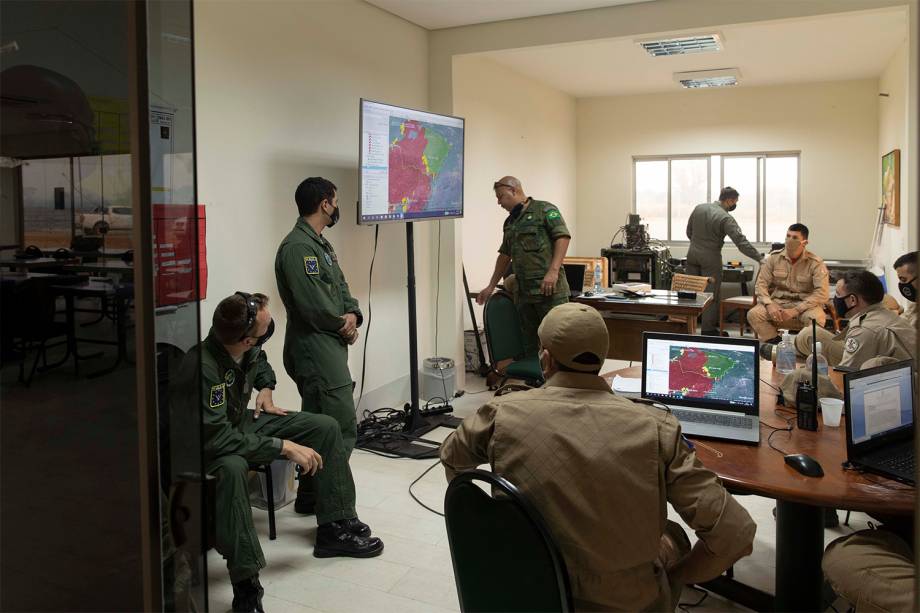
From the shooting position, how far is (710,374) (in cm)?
249

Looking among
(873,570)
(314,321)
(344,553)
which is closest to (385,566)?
(344,553)

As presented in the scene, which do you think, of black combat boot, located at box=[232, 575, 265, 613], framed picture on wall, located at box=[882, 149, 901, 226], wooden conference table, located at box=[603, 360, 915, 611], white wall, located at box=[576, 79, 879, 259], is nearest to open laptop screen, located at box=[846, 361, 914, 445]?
wooden conference table, located at box=[603, 360, 915, 611]

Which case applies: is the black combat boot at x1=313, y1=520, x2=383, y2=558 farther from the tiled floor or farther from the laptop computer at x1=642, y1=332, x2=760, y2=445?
the laptop computer at x1=642, y1=332, x2=760, y2=445

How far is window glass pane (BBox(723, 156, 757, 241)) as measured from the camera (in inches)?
356

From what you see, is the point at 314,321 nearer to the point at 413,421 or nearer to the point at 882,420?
the point at 413,421

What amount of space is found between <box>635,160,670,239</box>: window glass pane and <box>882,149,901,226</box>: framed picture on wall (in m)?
2.64

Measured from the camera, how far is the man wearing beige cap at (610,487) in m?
1.59

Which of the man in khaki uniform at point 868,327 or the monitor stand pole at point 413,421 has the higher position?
the man in khaki uniform at point 868,327

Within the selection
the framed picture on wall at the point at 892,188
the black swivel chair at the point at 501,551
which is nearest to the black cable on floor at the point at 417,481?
the black swivel chair at the point at 501,551

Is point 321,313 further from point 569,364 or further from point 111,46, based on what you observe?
point 111,46

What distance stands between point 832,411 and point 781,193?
284 inches

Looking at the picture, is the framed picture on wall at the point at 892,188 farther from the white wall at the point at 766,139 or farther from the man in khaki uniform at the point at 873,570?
the man in khaki uniform at the point at 873,570

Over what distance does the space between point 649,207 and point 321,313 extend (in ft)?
23.5

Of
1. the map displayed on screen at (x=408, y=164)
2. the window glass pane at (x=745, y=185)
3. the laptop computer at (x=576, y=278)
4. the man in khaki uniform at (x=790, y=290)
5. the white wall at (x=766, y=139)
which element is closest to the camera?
the map displayed on screen at (x=408, y=164)
